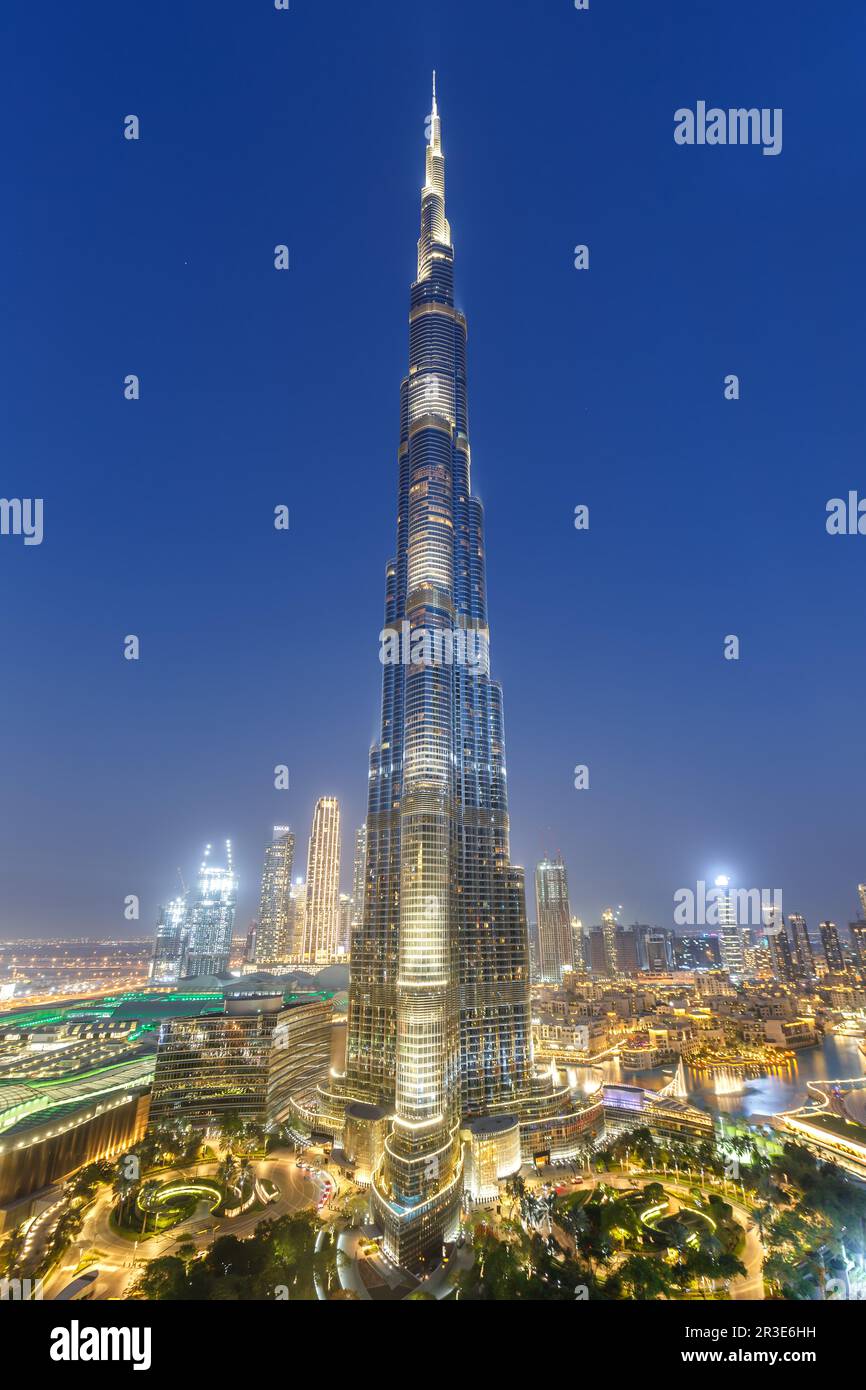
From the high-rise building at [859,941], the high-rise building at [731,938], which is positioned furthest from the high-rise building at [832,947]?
the high-rise building at [731,938]

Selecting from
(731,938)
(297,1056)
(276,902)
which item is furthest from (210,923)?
(731,938)

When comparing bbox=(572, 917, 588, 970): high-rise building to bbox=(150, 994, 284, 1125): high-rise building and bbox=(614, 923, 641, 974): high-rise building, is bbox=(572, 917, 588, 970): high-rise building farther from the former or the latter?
bbox=(150, 994, 284, 1125): high-rise building

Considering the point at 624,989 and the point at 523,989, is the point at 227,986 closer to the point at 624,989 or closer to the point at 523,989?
the point at 523,989

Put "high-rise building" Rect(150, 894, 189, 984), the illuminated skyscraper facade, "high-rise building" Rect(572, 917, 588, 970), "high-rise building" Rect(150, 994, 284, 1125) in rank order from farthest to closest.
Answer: "high-rise building" Rect(572, 917, 588, 970) < "high-rise building" Rect(150, 894, 189, 984) < "high-rise building" Rect(150, 994, 284, 1125) < the illuminated skyscraper facade

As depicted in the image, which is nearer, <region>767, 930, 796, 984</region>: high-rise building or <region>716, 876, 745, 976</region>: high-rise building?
<region>767, 930, 796, 984</region>: high-rise building

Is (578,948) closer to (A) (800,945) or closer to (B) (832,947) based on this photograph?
(A) (800,945)

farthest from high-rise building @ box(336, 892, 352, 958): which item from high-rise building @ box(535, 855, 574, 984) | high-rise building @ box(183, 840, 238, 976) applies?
high-rise building @ box(535, 855, 574, 984)

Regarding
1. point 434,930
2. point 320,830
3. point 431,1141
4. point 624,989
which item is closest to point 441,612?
point 434,930
